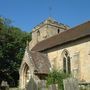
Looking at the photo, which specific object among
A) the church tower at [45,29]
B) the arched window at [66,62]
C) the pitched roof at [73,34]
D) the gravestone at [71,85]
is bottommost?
the gravestone at [71,85]

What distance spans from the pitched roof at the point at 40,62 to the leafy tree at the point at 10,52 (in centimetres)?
1056

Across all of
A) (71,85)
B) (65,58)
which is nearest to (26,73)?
(65,58)

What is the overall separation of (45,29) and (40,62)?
12.4m

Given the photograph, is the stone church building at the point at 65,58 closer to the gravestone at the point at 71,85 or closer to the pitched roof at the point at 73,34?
the pitched roof at the point at 73,34

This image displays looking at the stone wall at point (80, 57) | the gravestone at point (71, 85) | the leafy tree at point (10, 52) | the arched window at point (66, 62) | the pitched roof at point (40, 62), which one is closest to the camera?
the gravestone at point (71, 85)

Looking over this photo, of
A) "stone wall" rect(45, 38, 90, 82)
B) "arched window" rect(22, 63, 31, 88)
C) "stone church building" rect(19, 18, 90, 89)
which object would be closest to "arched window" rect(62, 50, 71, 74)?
"stone church building" rect(19, 18, 90, 89)

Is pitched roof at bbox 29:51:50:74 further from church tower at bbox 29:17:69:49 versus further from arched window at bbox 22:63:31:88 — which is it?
church tower at bbox 29:17:69:49

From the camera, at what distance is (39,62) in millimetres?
25875

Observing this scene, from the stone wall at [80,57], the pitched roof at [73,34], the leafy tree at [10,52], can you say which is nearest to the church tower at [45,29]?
the leafy tree at [10,52]

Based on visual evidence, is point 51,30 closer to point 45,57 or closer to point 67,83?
point 45,57

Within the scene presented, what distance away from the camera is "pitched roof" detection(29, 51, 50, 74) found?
24.3 m

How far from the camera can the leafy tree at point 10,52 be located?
123ft

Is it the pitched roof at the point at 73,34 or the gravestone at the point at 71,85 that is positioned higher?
the pitched roof at the point at 73,34

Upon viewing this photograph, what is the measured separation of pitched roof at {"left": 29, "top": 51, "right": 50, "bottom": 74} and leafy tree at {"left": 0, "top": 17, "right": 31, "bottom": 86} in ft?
34.7
